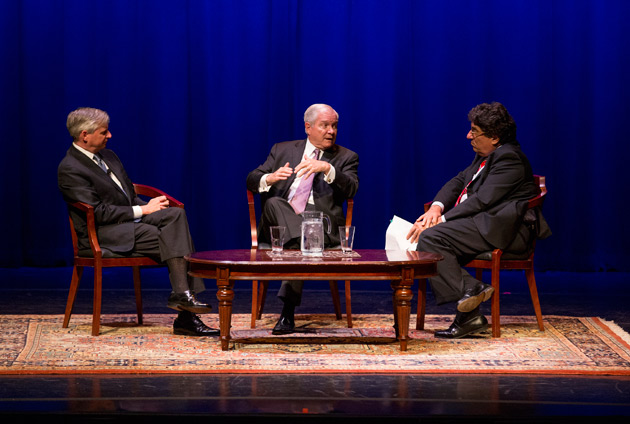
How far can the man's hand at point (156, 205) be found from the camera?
A: 13.7ft

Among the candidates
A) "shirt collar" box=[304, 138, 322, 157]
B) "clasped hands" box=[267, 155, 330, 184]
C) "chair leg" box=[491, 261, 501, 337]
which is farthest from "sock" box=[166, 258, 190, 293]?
"chair leg" box=[491, 261, 501, 337]

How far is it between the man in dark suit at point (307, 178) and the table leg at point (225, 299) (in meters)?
0.78

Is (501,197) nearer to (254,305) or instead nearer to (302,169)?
(302,169)

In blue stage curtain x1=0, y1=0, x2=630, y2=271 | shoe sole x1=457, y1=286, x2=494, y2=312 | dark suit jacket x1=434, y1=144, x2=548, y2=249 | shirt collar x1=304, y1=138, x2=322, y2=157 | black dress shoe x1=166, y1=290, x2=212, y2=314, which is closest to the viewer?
shoe sole x1=457, y1=286, x2=494, y2=312

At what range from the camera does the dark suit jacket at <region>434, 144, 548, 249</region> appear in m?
3.99

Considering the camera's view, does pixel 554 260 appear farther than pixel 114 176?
Yes

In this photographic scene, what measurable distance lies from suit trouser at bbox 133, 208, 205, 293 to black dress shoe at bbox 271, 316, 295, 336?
39 cm

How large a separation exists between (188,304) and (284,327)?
468mm

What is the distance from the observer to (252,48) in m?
6.89

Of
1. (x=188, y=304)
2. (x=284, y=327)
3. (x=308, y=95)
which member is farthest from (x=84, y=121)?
(x=308, y=95)

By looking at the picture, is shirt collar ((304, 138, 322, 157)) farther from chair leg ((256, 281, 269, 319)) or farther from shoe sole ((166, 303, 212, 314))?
shoe sole ((166, 303, 212, 314))

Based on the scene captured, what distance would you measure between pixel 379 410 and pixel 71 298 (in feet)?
6.60

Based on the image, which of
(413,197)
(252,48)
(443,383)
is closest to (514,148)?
(443,383)

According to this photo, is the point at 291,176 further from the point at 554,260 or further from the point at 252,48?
the point at 554,260
